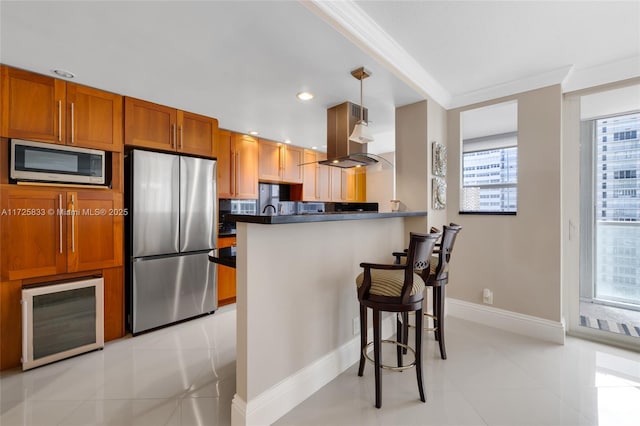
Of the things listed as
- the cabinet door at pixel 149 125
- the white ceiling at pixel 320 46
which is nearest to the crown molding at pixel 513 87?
the white ceiling at pixel 320 46

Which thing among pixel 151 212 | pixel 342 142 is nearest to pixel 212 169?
pixel 151 212

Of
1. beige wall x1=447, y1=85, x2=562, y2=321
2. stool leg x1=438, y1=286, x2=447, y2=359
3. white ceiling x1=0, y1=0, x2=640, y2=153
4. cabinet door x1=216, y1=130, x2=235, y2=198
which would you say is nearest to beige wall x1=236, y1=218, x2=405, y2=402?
stool leg x1=438, y1=286, x2=447, y2=359

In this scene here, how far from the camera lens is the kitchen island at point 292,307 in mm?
1517

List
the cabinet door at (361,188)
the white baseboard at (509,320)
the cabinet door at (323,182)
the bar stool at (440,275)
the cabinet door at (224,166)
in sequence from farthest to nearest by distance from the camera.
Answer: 1. the cabinet door at (361,188)
2. the cabinet door at (323,182)
3. the cabinet door at (224,166)
4. the white baseboard at (509,320)
5. the bar stool at (440,275)

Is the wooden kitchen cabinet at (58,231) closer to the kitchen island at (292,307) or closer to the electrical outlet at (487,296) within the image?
the kitchen island at (292,307)

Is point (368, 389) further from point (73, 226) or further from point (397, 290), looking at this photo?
point (73, 226)

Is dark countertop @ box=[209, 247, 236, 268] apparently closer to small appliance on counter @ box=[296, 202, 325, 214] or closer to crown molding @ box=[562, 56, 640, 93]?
small appliance on counter @ box=[296, 202, 325, 214]

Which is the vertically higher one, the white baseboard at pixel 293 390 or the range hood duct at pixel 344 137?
the range hood duct at pixel 344 137

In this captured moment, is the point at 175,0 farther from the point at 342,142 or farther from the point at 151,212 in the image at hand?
the point at 151,212

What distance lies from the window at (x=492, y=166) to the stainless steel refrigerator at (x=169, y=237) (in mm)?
2969

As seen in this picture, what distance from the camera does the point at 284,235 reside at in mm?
1676

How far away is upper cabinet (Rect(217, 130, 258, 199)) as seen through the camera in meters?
3.85

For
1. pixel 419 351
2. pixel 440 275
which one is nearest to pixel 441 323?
pixel 440 275

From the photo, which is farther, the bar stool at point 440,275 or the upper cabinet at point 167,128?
the upper cabinet at point 167,128
